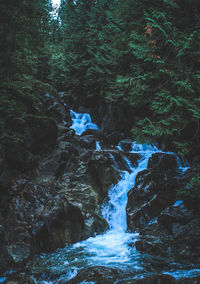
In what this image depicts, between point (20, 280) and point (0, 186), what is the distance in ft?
9.13

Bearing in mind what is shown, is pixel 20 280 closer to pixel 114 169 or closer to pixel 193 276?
pixel 193 276

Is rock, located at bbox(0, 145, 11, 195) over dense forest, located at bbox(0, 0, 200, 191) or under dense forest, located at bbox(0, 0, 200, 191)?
under

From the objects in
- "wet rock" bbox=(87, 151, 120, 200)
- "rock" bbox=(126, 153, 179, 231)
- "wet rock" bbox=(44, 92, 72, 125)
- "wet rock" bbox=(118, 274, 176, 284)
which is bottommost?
"wet rock" bbox=(118, 274, 176, 284)

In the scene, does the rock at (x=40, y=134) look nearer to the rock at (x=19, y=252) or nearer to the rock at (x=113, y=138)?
the rock at (x=19, y=252)

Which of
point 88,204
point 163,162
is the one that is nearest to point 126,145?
point 163,162

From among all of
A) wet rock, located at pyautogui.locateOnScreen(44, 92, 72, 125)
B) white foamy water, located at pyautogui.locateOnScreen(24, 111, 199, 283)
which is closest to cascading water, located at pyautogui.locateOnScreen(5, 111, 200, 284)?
white foamy water, located at pyautogui.locateOnScreen(24, 111, 199, 283)

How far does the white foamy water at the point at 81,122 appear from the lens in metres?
17.0

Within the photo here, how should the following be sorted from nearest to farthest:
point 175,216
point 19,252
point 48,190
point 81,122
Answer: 1. point 19,252
2. point 175,216
3. point 48,190
4. point 81,122

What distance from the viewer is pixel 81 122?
18016 millimetres

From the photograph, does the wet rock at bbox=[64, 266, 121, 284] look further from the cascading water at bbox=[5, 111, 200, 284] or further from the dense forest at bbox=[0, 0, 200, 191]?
the dense forest at bbox=[0, 0, 200, 191]

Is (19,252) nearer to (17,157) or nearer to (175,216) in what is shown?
(17,157)

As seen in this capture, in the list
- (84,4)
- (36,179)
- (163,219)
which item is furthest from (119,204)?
(84,4)

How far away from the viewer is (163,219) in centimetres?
696

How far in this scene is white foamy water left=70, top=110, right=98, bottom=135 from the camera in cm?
1698
